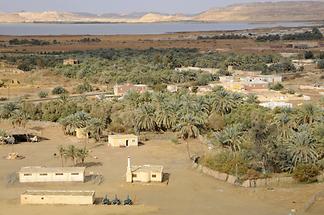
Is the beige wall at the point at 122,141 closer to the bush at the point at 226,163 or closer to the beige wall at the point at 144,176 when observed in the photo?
the bush at the point at 226,163

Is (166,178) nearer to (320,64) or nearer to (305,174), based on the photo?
(305,174)

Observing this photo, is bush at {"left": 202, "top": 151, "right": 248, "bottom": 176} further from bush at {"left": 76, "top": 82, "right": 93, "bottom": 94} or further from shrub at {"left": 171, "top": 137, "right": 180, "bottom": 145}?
bush at {"left": 76, "top": 82, "right": 93, "bottom": 94}

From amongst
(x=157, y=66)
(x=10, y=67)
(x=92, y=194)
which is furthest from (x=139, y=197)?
(x=10, y=67)

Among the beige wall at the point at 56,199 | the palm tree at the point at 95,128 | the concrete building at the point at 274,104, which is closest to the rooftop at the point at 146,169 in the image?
the beige wall at the point at 56,199

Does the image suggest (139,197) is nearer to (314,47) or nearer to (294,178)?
(294,178)

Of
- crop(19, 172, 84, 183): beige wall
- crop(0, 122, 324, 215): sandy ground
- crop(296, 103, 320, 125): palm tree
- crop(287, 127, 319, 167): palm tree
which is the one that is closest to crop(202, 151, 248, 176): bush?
crop(0, 122, 324, 215): sandy ground

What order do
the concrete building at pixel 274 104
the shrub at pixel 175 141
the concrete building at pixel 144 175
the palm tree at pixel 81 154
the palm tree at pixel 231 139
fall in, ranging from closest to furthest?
1. the concrete building at pixel 144 175
2. the palm tree at pixel 81 154
3. the palm tree at pixel 231 139
4. the shrub at pixel 175 141
5. the concrete building at pixel 274 104
